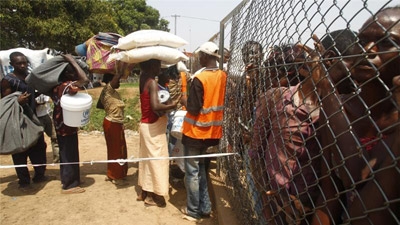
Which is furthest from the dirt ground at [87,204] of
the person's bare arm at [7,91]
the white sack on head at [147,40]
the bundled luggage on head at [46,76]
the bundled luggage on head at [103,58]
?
the white sack on head at [147,40]

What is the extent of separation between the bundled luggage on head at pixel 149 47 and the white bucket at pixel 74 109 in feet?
2.44

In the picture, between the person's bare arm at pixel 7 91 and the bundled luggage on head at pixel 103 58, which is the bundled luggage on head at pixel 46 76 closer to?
the person's bare arm at pixel 7 91

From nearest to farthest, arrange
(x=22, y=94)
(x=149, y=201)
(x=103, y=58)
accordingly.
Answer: (x=149, y=201)
(x=22, y=94)
(x=103, y=58)

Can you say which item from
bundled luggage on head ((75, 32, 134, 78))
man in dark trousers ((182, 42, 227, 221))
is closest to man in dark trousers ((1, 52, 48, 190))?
bundled luggage on head ((75, 32, 134, 78))

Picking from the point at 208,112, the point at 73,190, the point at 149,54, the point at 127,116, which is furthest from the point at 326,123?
the point at 127,116

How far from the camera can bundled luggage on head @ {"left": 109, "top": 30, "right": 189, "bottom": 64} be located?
132 inches

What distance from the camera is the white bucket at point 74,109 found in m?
3.41

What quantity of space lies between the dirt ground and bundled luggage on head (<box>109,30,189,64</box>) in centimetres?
185

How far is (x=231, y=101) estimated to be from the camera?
3004mm

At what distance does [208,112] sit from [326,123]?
1958 millimetres

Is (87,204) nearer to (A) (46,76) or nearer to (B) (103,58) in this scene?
(A) (46,76)

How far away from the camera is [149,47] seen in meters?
3.40

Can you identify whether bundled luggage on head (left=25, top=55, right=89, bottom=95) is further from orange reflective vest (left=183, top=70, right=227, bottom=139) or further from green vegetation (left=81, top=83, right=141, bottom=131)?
green vegetation (left=81, top=83, right=141, bottom=131)

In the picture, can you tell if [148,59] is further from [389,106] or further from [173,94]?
[389,106]
